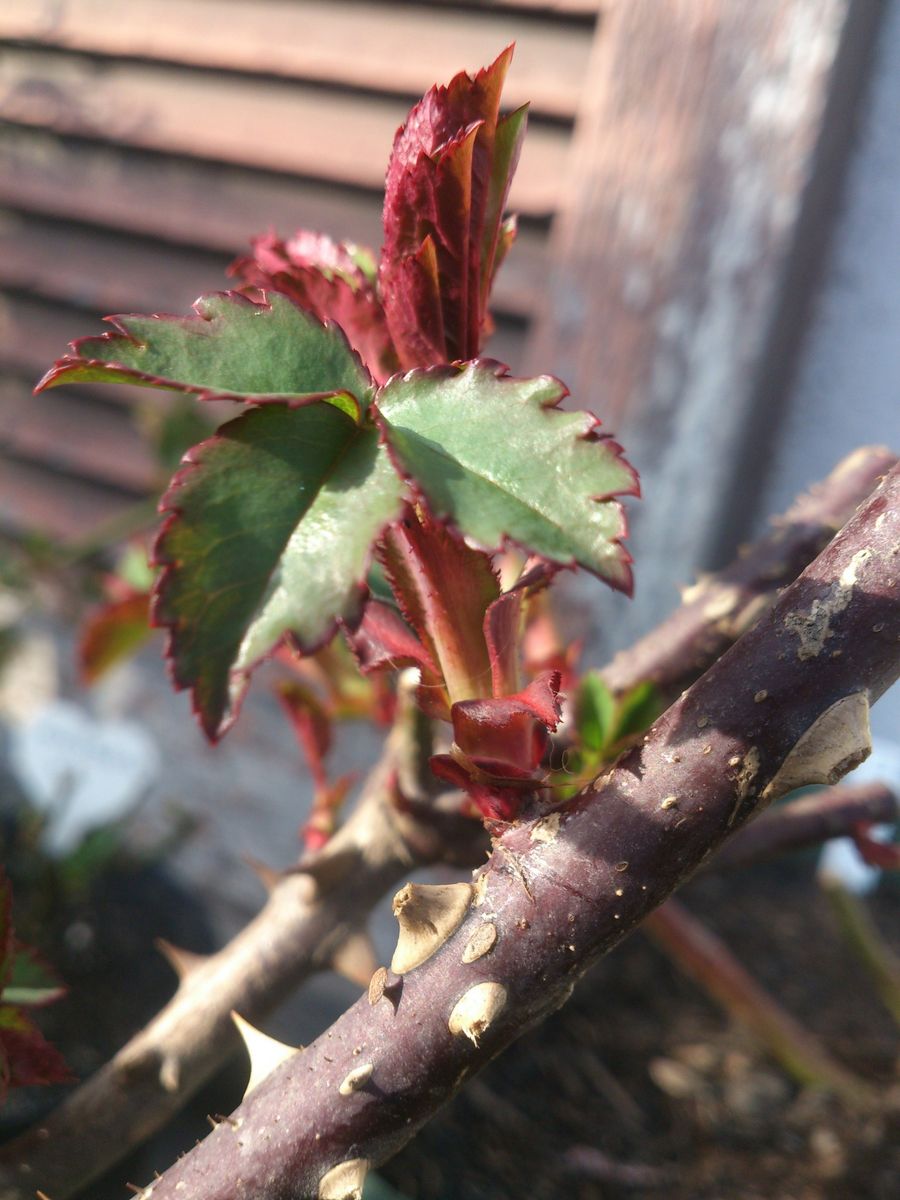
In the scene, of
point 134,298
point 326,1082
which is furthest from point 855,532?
point 134,298

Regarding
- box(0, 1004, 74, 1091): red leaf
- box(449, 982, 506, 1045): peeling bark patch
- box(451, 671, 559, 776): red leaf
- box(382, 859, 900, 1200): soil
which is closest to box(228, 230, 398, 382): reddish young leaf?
box(451, 671, 559, 776): red leaf

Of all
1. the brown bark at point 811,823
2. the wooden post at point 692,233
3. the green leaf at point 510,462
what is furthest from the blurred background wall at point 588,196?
the green leaf at point 510,462

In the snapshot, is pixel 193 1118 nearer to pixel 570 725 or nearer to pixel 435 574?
pixel 570 725

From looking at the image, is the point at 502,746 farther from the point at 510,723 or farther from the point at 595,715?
the point at 595,715

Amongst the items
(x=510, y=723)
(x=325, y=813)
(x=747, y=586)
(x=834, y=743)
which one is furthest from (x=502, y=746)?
(x=325, y=813)

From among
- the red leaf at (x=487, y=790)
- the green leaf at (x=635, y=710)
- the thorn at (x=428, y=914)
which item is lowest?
the green leaf at (x=635, y=710)

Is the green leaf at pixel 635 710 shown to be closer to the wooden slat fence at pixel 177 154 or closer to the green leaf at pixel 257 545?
the green leaf at pixel 257 545
